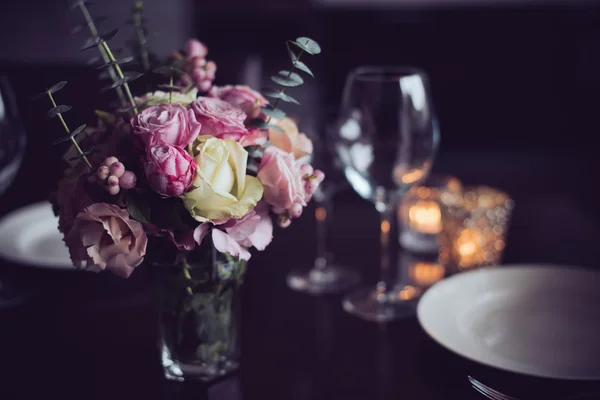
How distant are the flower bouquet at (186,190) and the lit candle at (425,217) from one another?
1.50 feet

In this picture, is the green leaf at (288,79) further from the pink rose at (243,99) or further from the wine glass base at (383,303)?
the wine glass base at (383,303)

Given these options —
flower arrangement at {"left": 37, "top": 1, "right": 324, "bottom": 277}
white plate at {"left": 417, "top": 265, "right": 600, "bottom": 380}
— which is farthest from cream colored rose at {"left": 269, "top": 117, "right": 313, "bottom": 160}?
white plate at {"left": 417, "top": 265, "right": 600, "bottom": 380}

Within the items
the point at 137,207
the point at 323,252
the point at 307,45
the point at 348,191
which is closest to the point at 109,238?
the point at 137,207

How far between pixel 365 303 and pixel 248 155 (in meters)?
0.34

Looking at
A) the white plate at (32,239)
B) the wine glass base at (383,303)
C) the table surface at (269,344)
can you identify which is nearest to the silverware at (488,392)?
the table surface at (269,344)

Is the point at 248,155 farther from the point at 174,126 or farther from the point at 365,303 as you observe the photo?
the point at 365,303

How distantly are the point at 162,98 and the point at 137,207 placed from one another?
0.11 m

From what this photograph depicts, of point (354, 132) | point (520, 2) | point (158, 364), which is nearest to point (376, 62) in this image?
point (520, 2)

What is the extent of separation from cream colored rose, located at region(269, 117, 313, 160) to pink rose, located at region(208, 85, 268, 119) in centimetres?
2

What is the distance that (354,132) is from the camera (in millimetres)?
821

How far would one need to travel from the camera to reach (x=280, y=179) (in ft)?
1.89

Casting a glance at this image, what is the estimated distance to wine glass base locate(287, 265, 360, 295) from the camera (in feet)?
2.99

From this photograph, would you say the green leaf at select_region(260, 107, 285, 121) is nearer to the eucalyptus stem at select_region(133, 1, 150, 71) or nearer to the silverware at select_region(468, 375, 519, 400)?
the eucalyptus stem at select_region(133, 1, 150, 71)

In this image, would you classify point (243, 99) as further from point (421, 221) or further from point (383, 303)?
point (421, 221)
